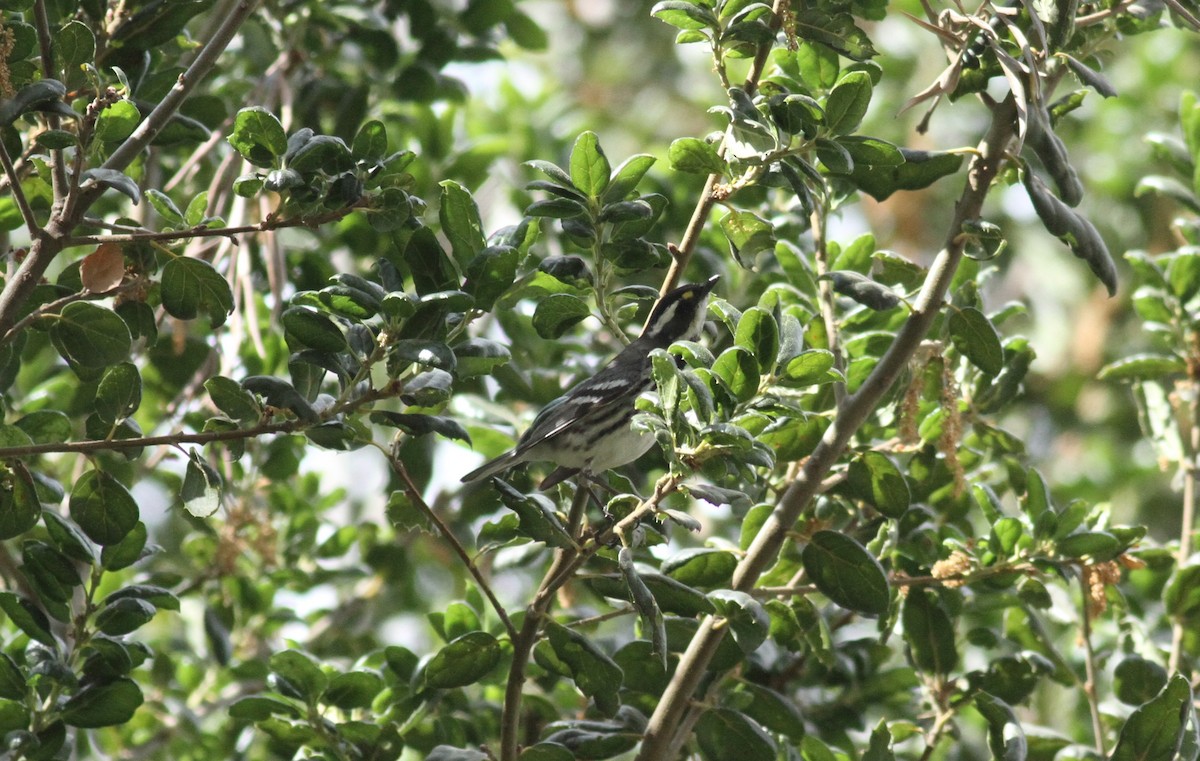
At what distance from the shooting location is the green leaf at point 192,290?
9.29ft

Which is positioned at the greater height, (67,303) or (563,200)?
(67,303)

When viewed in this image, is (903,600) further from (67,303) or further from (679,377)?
(67,303)

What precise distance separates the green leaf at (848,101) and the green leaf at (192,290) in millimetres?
1357

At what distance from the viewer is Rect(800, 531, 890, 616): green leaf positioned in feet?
9.82

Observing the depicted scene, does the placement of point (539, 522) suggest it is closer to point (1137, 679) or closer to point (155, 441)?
point (155, 441)

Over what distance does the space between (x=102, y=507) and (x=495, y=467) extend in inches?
47.8

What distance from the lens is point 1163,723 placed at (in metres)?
2.93

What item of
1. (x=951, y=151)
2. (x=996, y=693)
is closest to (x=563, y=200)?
(x=951, y=151)

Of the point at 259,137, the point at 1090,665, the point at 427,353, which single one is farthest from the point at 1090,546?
the point at 259,137

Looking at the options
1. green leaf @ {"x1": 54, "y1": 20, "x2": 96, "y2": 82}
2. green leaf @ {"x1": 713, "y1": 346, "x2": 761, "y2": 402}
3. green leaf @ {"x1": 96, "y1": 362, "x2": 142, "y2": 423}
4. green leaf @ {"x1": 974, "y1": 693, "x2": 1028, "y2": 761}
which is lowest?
green leaf @ {"x1": 974, "y1": 693, "x2": 1028, "y2": 761}

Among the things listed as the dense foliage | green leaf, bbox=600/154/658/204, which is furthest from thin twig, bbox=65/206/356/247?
green leaf, bbox=600/154/658/204

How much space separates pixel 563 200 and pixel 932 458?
51.7 inches

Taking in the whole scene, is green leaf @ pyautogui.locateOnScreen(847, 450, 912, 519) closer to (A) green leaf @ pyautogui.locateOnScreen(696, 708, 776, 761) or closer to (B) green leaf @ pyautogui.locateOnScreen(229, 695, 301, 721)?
(A) green leaf @ pyautogui.locateOnScreen(696, 708, 776, 761)

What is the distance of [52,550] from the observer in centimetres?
305
